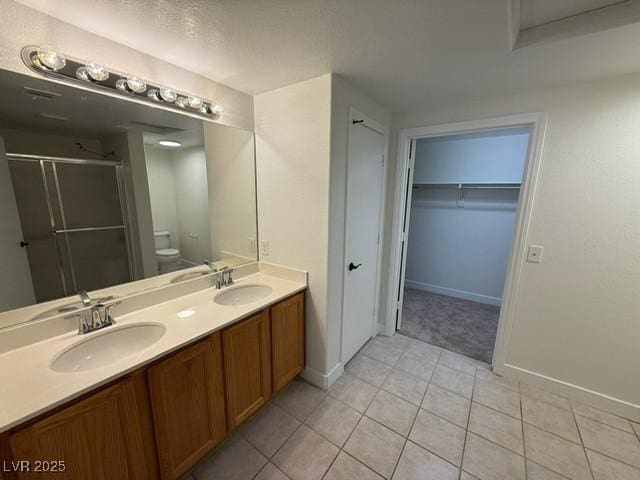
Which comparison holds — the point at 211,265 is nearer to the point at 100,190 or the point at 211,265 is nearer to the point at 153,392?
the point at 100,190

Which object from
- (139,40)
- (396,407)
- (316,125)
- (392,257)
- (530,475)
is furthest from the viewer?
(392,257)

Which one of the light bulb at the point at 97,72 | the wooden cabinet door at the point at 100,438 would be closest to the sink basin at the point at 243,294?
the wooden cabinet door at the point at 100,438

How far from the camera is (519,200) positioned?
1.93m

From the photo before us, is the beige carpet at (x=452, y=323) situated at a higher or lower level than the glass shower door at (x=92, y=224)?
lower

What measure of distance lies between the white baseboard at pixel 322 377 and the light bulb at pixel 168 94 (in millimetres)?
2113

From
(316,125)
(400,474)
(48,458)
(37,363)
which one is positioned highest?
(316,125)

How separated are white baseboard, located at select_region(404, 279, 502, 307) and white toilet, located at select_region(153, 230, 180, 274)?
3.46 m

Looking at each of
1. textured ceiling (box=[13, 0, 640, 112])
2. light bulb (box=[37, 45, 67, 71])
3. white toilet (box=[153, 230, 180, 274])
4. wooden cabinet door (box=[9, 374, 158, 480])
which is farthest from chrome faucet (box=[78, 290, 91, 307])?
textured ceiling (box=[13, 0, 640, 112])

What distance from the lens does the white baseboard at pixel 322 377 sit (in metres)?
1.96

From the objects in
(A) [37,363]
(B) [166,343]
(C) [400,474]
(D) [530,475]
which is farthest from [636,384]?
(A) [37,363]

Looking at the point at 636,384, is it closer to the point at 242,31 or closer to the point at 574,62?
the point at 574,62

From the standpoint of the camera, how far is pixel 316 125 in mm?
1661

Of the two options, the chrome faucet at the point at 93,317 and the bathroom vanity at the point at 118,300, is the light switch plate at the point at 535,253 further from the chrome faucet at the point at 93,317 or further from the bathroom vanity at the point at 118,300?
the chrome faucet at the point at 93,317

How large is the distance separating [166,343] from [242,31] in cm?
148
